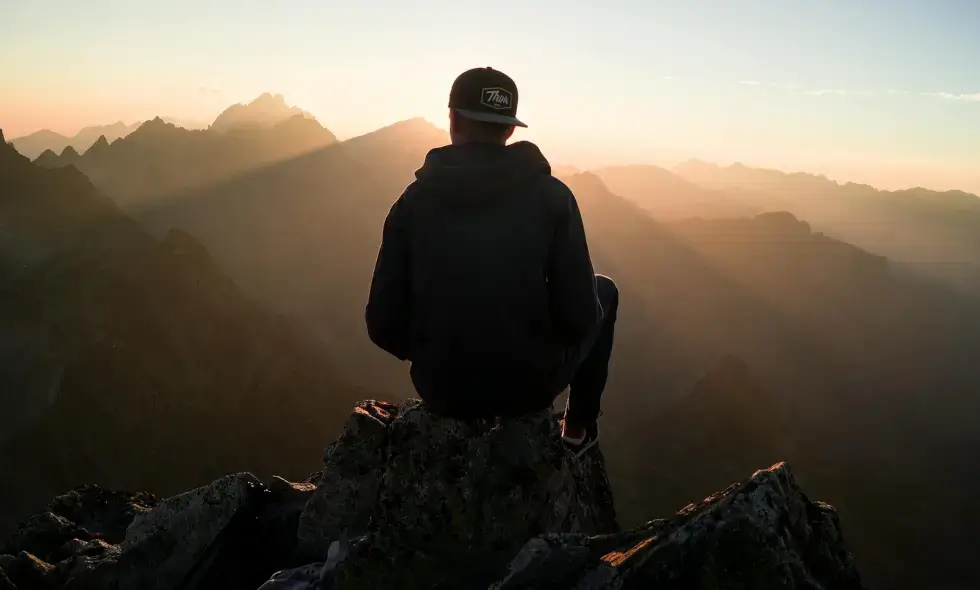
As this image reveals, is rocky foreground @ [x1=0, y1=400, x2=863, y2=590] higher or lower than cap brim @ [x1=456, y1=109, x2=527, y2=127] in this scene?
lower

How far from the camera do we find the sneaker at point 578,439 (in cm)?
426

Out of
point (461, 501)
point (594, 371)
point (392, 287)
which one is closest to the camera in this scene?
point (392, 287)

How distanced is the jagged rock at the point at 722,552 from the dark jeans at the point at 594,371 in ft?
3.78

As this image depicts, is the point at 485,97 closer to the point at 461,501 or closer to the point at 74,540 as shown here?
the point at 461,501

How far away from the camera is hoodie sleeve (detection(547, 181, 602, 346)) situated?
339cm

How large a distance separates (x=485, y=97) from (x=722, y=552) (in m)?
2.69

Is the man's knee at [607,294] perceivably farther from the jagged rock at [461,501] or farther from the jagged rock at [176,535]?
the jagged rock at [176,535]

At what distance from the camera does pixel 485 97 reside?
11.3 feet

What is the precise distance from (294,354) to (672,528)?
189 feet

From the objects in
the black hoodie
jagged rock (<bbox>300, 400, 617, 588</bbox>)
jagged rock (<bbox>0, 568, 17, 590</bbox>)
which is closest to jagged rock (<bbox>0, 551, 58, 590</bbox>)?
jagged rock (<bbox>0, 568, 17, 590</bbox>)

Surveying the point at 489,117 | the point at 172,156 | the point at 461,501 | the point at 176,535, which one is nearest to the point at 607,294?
the point at 489,117

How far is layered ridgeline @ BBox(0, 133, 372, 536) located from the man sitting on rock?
44.3 m

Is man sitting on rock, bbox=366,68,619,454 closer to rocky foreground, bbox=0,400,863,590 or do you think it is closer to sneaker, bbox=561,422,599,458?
rocky foreground, bbox=0,400,863,590

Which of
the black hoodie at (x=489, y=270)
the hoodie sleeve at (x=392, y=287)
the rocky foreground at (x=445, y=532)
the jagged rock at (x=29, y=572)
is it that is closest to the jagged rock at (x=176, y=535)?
the rocky foreground at (x=445, y=532)
